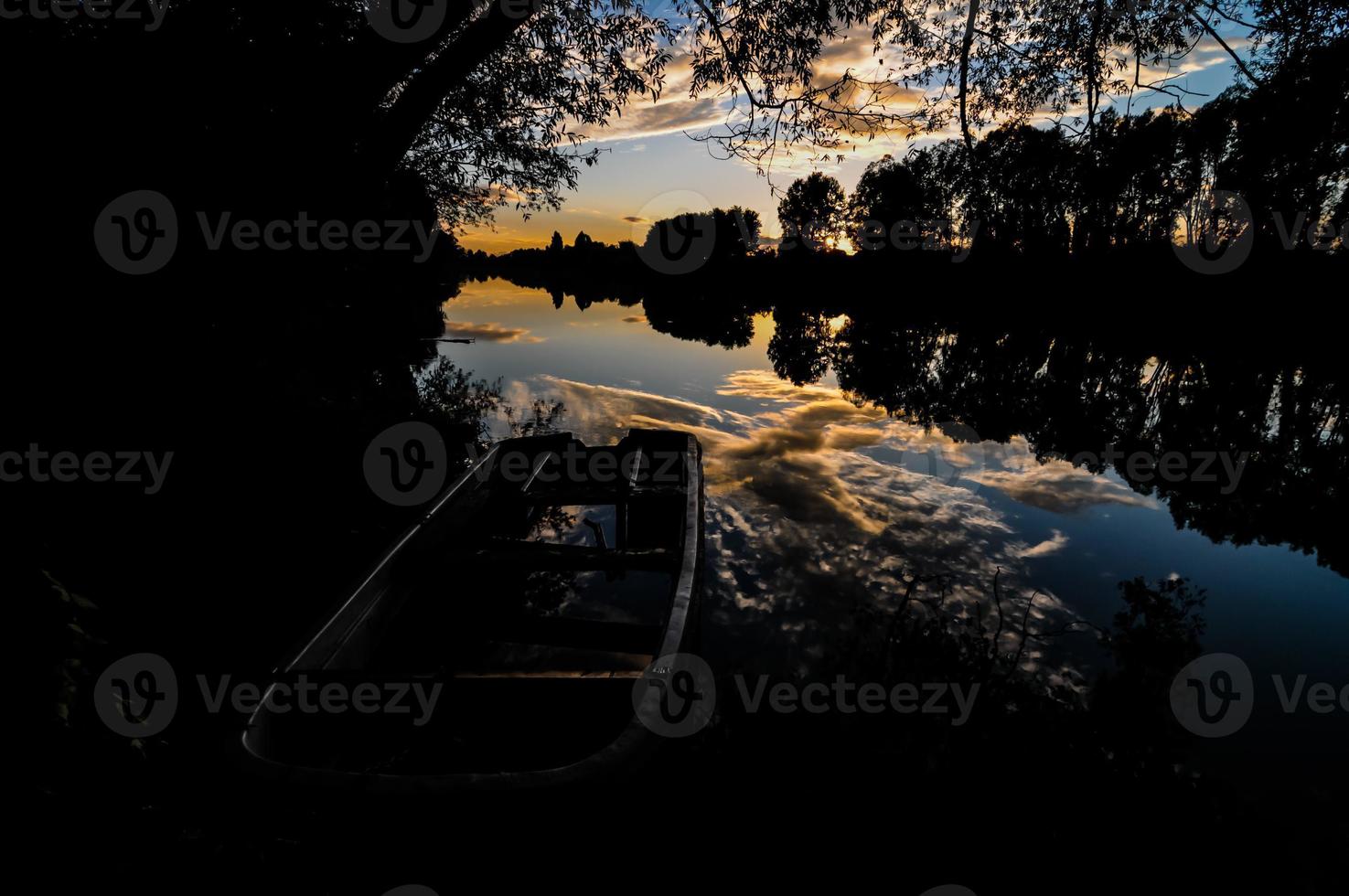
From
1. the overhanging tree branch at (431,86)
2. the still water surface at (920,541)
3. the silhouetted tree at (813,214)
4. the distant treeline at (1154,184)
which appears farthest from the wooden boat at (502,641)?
the silhouetted tree at (813,214)

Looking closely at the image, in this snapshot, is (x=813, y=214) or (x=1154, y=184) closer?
(x=1154, y=184)

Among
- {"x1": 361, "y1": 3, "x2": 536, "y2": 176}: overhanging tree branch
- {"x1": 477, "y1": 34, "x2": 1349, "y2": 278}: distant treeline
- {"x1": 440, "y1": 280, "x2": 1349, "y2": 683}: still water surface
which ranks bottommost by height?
{"x1": 440, "y1": 280, "x2": 1349, "y2": 683}: still water surface

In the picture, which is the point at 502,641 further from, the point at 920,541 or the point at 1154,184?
the point at 1154,184

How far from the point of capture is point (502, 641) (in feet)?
16.6

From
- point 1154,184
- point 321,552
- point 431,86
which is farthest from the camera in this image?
point 1154,184

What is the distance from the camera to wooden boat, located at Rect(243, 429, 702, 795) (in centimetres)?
337

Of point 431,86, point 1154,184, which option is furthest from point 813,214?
point 431,86

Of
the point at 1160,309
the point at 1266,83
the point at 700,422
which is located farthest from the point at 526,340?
the point at 1160,309

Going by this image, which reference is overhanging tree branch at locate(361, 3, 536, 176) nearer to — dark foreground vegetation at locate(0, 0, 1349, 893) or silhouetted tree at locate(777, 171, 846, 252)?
dark foreground vegetation at locate(0, 0, 1349, 893)

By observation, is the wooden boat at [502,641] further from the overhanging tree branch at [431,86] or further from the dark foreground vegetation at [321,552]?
the overhanging tree branch at [431,86]

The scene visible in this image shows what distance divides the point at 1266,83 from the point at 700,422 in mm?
23668

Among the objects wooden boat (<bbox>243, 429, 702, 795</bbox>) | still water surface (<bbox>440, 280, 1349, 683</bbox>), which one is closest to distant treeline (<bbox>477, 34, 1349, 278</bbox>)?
still water surface (<bbox>440, 280, 1349, 683</bbox>)

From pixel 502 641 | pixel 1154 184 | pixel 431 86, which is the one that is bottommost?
pixel 502 641

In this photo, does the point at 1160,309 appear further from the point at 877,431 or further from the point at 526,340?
the point at 526,340
